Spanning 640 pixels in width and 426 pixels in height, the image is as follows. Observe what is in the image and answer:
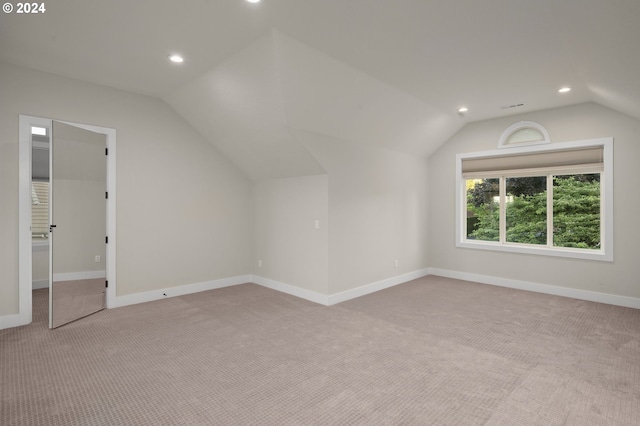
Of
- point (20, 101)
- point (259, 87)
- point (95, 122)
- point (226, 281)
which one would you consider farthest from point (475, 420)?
point (20, 101)

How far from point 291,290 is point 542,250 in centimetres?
409

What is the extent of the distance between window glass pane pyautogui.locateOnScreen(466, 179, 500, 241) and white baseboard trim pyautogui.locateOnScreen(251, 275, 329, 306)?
3.38 m

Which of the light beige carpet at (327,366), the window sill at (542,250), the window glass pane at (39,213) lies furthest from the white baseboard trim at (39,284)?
the window sill at (542,250)

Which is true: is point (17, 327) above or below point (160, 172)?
below

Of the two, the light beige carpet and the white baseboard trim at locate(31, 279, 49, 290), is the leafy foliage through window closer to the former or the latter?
the light beige carpet

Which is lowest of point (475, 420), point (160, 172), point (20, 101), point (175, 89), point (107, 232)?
point (475, 420)

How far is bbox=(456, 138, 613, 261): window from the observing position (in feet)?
16.1

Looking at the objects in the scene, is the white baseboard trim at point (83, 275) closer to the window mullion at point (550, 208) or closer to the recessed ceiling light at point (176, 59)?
the recessed ceiling light at point (176, 59)

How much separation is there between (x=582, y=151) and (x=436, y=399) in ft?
15.3

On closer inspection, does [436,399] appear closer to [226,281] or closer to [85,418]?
[85,418]

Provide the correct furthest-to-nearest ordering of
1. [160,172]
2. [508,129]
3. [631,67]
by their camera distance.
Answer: [508,129] < [160,172] < [631,67]

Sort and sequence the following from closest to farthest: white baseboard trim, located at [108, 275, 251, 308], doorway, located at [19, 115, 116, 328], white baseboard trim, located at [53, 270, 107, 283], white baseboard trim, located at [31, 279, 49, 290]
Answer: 1. doorway, located at [19, 115, 116, 328]
2. white baseboard trim, located at [53, 270, 107, 283]
3. white baseboard trim, located at [108, 275, 251, 308]
4. white baseboard trim, located at [31, 279, 49, 290]

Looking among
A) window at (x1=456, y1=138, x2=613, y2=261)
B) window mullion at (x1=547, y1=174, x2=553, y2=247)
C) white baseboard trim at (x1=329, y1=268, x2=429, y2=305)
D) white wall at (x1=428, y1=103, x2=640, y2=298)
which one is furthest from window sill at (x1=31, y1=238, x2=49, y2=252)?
window mullion at (x1=547, y1=174, x2=553, y2=247)

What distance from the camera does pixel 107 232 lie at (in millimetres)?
4430
